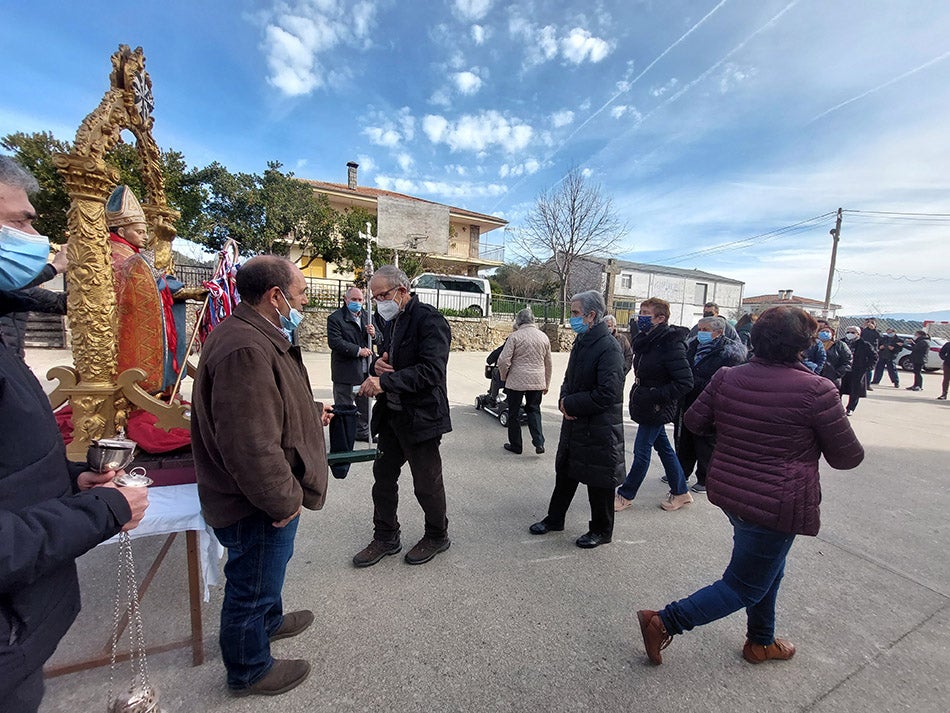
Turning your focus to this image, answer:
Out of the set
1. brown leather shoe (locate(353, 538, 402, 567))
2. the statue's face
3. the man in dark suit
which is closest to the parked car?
the man in dark suit

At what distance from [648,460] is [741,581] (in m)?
1.80

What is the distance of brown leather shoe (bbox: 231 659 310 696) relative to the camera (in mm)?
1852

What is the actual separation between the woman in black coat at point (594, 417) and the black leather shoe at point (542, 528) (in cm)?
25

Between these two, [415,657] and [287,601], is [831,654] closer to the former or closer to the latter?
[415,657]

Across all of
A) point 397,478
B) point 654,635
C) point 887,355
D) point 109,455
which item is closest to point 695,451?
point 654,635

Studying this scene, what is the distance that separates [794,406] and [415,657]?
2104 millimetres

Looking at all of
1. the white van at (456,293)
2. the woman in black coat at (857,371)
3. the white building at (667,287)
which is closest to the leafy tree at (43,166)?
the white van at (456,293)

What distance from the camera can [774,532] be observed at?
193 cm

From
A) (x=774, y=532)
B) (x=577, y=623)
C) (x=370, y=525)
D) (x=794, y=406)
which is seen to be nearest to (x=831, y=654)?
(x=774, y=532)

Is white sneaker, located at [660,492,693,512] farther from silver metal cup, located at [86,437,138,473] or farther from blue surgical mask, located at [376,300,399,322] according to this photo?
silver metal cup, located at [86,437,138,473]

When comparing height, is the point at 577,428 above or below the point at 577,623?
above

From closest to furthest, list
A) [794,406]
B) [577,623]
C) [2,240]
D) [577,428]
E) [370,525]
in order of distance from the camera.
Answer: [2,240], [794,406], [577,623], [577,428], [370,525]

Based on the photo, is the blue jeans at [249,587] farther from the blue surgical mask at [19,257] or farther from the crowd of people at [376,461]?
the blue surgical mask at [19,257]

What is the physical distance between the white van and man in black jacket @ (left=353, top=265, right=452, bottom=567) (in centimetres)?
1343
